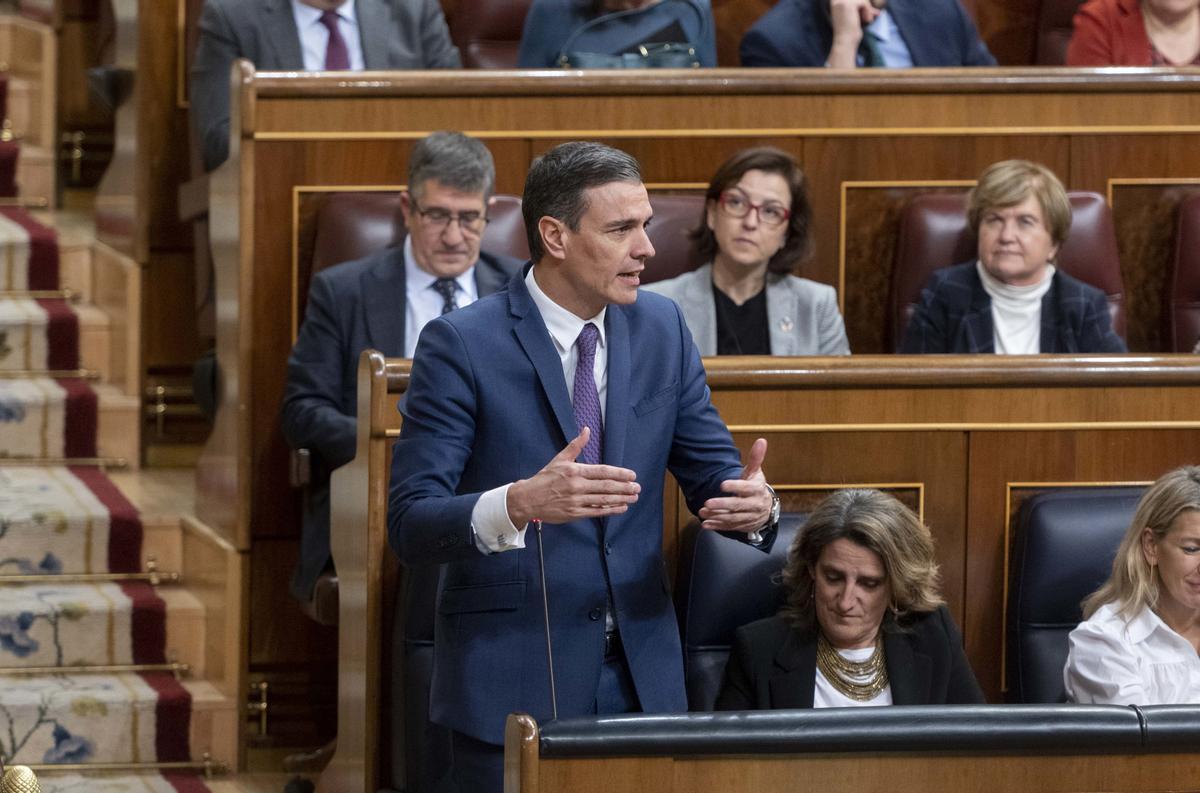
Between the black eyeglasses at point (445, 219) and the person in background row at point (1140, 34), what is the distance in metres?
0.83

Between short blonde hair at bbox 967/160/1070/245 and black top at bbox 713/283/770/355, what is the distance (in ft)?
0.72

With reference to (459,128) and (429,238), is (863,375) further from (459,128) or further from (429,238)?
(459,128)

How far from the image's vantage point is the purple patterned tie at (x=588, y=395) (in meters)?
1.07

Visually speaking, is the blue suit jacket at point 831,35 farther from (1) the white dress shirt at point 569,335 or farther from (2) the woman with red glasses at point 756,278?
(1) the white dress shirt at point 569,335

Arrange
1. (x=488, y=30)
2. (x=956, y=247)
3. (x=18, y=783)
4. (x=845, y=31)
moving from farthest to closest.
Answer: (x=488, y=30), (x=845, y=31), (x=956, y=247), (x=18, y=783)

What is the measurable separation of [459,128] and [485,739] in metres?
0.83

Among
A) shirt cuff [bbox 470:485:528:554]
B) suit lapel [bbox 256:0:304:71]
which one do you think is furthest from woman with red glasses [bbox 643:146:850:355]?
shirt cuff [bbox 470:485:528:554]

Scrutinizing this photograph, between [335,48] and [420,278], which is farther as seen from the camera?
[335,48]

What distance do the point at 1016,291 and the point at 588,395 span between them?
0.75m

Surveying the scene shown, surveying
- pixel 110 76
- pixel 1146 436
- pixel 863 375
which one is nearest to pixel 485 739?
pixel 863 375

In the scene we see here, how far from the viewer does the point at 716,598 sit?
4.17 ft

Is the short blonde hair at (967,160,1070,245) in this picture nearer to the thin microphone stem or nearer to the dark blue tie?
the dark blue tie

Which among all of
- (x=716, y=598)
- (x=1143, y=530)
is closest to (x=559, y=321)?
(x=716, y=598)

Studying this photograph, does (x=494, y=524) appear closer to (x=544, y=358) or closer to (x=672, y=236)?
(x=544, y=358)
